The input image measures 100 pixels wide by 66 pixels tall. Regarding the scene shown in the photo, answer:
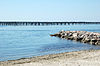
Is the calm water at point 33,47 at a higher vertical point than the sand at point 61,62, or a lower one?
lower

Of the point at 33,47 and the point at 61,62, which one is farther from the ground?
the point at 61,62

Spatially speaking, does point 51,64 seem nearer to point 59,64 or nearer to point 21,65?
point 59,64

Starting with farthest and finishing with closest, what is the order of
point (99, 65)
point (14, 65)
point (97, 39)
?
point (97, 39)
point (14, 65)
point (99, 65)

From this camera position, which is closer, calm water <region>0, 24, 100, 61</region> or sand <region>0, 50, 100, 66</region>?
sand <region>0, 50, 100, 66</region>

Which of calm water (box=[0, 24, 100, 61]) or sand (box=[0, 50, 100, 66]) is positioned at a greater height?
sand (box=[0, 50, 100, 66])

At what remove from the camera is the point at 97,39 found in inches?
832

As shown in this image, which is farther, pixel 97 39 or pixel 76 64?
pixel 97 39

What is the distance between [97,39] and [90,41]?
79cm

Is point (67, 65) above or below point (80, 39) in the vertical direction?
above

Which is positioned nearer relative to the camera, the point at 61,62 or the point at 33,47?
the point at 61,62

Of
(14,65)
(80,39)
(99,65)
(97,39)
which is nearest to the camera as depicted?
(99,65)

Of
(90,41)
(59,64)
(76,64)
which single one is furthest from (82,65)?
(90,41)

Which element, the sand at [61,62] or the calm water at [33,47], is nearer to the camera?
the sand at [61,62]

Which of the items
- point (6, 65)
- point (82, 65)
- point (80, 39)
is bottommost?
point (80, 39)
